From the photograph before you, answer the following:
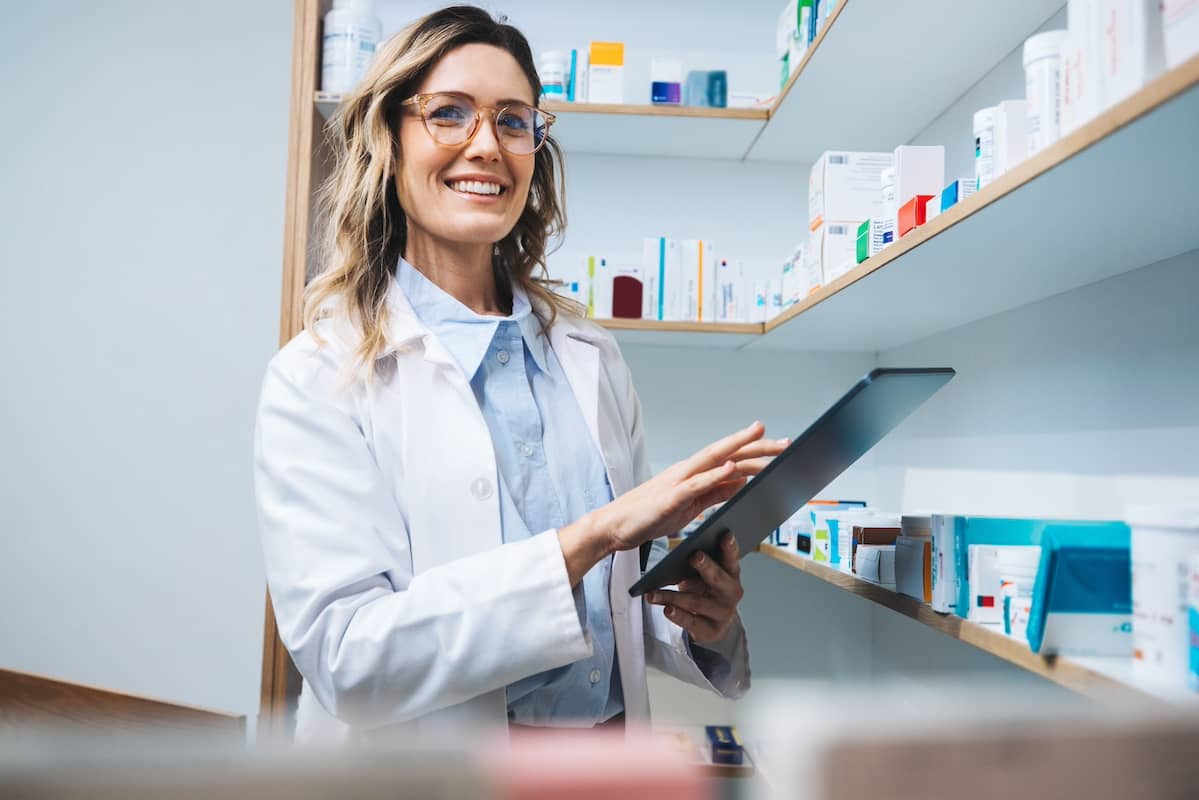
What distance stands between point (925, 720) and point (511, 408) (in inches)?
46.0

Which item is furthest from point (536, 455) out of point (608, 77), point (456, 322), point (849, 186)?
point (608, 77)

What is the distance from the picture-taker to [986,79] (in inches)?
72.7

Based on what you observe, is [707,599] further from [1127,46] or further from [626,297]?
[626,297]

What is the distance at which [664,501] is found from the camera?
3.24 ft

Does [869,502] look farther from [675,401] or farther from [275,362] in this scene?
[275,362]

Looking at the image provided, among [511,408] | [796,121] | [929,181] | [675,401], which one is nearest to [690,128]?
[796,121]

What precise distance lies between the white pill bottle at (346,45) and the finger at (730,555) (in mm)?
1488

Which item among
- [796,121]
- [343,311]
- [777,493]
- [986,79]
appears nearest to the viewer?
[777,493]

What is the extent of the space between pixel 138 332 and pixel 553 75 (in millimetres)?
1403

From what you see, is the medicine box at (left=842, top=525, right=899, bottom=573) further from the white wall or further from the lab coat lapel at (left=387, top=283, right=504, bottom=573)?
the white wall

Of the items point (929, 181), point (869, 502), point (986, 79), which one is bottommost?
point (869, 502)

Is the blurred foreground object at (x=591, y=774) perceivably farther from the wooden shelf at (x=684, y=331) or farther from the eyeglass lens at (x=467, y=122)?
the wooden shelf at (x=684, y=331)

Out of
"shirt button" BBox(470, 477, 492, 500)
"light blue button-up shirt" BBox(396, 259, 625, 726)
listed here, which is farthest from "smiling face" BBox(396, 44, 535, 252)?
"shirt button" BBox(470, 477, 492, 500)

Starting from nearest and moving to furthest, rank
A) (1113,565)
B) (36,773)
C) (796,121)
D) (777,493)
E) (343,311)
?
(36,773), (1113,565), (777,493), (343,311), (796,121)
